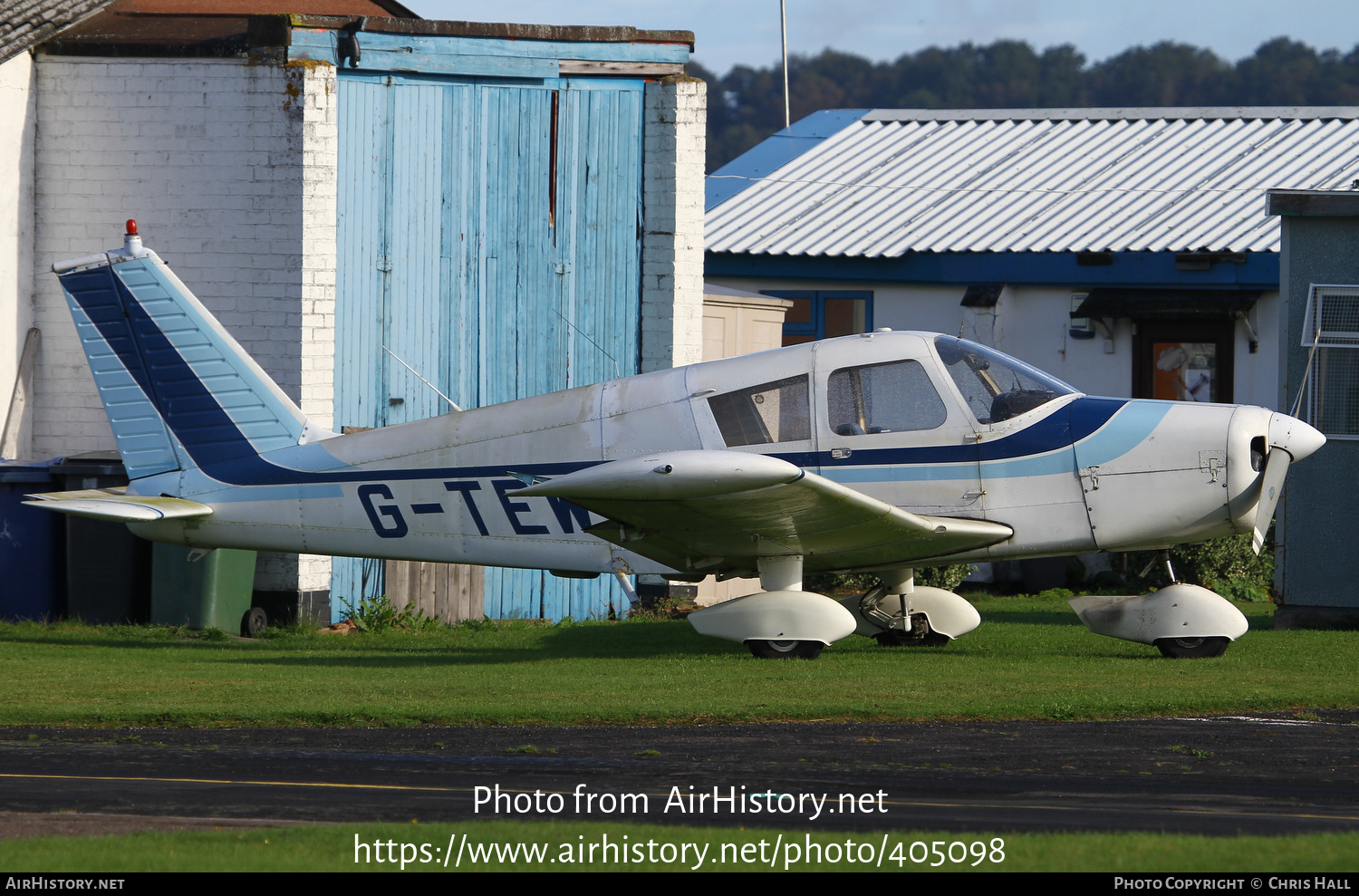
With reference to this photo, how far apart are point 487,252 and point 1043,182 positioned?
1034 cm

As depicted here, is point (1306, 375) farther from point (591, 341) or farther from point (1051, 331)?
point (1051, 331)

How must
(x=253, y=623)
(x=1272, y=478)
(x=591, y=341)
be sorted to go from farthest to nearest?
(x=591, y=341), (x=253, y=623), (x=1272, y=478)

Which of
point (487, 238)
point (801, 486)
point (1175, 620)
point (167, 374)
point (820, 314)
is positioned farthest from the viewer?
point (820, 314)

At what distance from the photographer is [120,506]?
37.0 feet

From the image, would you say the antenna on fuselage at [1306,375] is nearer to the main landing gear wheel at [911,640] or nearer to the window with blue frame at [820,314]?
the main landing gear wheel at [911,640]

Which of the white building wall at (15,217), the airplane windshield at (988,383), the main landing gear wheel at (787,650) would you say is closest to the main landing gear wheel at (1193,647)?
the airplane windshield at (988,383)

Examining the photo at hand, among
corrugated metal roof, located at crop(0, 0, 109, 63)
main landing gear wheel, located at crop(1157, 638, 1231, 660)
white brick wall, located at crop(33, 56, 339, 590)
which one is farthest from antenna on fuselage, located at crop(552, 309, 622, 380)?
main landing gear wheel, located at crop(1157, 638, 1231, 660)

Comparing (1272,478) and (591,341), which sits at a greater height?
(591,341)

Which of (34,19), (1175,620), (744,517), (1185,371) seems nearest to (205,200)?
(34,19)

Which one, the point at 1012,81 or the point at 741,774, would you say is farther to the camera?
the point at 1012,81

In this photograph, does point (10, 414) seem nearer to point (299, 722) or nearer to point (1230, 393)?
point (299, 722)

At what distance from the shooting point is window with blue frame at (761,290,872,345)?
2120 cm

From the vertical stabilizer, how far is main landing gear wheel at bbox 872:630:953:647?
4458 millimetres

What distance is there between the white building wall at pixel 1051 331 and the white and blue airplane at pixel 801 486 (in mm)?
8236
